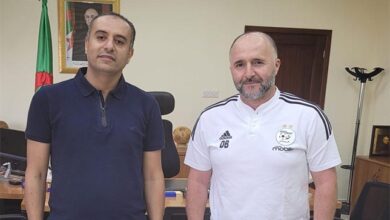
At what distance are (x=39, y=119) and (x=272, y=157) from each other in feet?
2.73

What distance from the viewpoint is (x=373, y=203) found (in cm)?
180

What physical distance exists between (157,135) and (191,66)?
10.0 ft

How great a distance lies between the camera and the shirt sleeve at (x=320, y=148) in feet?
4.09

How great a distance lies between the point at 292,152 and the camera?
1243 mm

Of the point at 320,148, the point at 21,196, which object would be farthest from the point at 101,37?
the point at 21,196

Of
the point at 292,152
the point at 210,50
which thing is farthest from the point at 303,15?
the point at 292,152

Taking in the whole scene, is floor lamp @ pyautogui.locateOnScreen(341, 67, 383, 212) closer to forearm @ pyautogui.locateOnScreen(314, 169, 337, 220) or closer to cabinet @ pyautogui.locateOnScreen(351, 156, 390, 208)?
cabinet @ pyautogui.locateOnScreen(351, 156, 390, 208)

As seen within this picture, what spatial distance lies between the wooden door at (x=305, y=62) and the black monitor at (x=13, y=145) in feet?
10.8

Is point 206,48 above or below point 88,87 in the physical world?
above

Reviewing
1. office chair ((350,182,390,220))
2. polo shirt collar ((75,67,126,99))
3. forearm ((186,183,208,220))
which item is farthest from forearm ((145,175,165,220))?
office chair ((350,182,390,220))

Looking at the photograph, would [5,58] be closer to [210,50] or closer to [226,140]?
[210,50]

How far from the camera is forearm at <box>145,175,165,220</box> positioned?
139cm

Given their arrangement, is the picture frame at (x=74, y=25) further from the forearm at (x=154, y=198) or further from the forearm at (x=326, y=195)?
the forearm at (x=326, y=195)

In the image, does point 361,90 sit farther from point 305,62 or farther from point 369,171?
point 369,171
